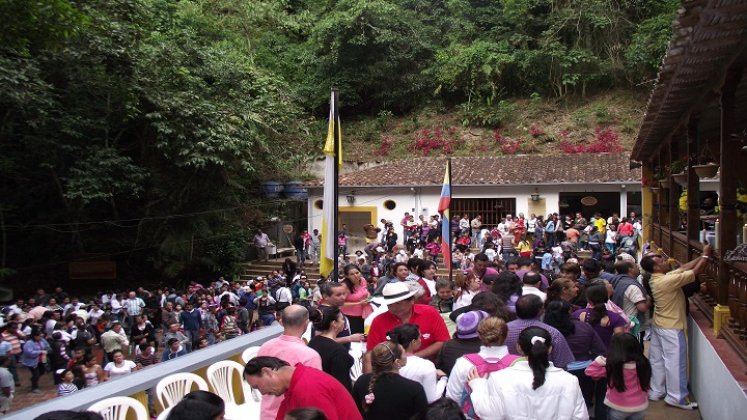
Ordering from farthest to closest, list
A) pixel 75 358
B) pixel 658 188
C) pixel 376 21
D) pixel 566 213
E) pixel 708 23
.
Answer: pixel 376 21 < pixel 566 213 < pixel 658 188 < pixel 75 358 < pixel 708 23

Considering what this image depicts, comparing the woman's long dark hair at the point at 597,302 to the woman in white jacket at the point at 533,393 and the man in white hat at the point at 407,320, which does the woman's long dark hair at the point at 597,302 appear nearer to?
the man in white hat at the point at 407,320

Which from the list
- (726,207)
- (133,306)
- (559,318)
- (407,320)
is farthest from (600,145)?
(407,320)

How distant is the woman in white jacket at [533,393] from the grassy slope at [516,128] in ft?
88.7

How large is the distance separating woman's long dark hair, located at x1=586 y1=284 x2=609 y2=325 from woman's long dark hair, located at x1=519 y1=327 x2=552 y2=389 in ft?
5.62

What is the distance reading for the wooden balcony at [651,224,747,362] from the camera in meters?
5.40

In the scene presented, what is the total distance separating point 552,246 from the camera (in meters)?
20.4

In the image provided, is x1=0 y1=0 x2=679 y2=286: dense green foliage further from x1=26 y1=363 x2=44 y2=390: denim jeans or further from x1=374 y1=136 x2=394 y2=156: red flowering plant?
x1=26 y1=363 x2=44 y2=390: denim jeans

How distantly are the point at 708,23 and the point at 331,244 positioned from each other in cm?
461

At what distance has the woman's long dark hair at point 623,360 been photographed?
179 inches

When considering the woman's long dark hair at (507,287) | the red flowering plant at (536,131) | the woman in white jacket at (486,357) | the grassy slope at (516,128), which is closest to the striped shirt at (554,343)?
the woman in white jacket at (486,357)

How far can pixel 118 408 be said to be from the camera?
4.76 metres

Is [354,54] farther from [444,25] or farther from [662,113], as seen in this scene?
[662,113]

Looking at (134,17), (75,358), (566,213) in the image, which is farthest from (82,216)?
(566,213)

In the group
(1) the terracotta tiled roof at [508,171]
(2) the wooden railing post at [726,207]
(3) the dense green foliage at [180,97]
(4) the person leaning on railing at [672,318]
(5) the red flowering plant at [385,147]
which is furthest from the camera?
(5) the red flowering plant at [385,147]
